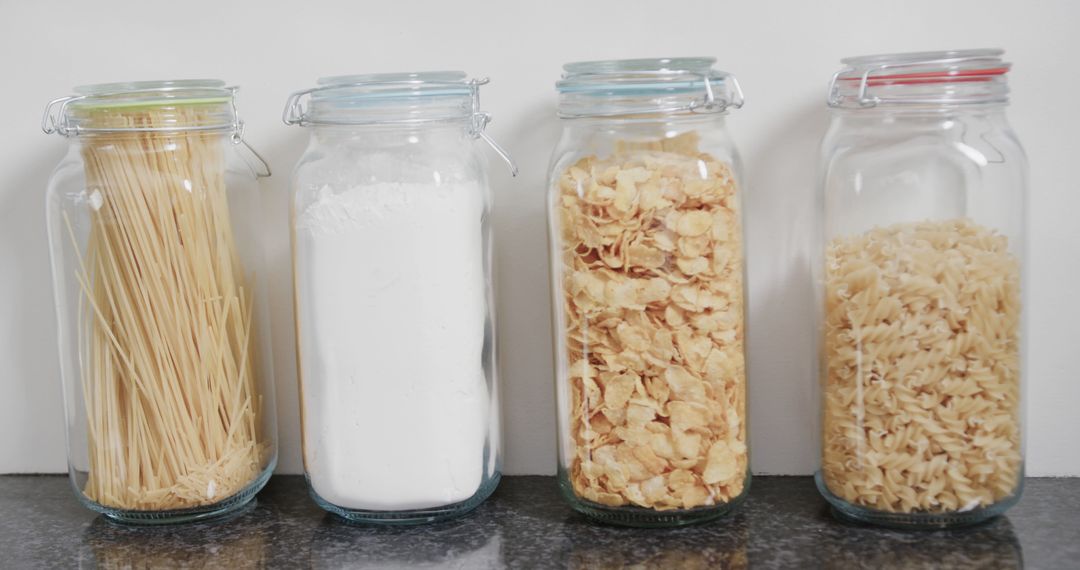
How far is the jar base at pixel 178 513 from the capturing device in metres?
1.03

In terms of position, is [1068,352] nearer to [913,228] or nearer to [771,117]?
[913,228]

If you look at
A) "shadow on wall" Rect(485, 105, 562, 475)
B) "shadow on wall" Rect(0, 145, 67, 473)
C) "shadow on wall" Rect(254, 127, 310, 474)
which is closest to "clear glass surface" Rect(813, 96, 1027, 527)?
"shadow on wall" Rect(485, 105, 562, 475)

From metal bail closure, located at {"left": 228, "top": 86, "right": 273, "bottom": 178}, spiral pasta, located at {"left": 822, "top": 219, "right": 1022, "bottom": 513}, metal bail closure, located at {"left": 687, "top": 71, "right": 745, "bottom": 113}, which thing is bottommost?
spiral pasta, located at {"left": 822, "top": 219, "right": 1022, "bottom": 513}

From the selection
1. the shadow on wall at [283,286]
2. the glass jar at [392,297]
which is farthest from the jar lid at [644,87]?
the shadow on wall at [283,286]

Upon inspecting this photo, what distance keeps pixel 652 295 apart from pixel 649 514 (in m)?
0.20

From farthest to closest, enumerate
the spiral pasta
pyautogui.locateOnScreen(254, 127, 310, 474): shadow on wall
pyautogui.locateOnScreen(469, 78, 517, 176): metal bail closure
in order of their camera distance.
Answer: pyautogui.locateOnScreen(254, 127, 310, 474): shadow on wall → pyautogui.locateOnScreen(469, 78, 517, 176): metal bail closure → the spiral pasta

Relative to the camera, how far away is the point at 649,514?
3.10 feet

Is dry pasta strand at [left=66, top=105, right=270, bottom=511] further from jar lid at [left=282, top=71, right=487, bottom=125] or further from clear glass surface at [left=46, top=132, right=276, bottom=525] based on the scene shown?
jar lid at [left=282, top=71, right=487, bottom=125]

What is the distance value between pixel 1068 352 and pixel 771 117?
0.38 meters

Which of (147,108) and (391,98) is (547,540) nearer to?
(391,98)

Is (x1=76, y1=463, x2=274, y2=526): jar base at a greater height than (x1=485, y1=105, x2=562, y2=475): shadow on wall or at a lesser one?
lesser

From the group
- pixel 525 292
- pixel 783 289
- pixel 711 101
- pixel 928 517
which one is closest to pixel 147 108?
pixel 525 292

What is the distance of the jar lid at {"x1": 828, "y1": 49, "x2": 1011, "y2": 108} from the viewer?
904mm

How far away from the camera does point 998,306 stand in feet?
2.99
